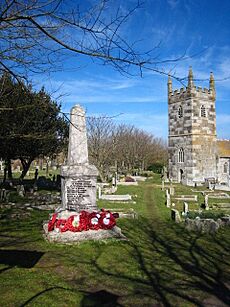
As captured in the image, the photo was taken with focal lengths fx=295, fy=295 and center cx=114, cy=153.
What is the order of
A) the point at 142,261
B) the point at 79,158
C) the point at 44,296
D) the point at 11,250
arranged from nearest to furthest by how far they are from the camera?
the point at 44,296 → the point at 142,261 → the point at 11,250 → the point at 79,158

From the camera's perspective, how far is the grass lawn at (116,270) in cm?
566

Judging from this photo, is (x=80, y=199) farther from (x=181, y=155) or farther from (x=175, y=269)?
(x=181, y=155)

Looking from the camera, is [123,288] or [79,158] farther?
[79,158]

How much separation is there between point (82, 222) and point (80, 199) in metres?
1.73

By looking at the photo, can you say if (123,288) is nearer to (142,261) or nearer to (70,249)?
(142,261)

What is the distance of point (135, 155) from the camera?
57.8 meters

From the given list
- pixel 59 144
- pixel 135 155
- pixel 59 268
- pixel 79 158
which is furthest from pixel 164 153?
pixel 59 268

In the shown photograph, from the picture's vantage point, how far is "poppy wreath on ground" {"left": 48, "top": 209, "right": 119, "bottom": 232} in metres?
9.60

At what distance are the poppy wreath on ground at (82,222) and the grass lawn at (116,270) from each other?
0.58 meters

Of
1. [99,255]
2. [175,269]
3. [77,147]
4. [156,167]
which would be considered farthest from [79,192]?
[156,167]

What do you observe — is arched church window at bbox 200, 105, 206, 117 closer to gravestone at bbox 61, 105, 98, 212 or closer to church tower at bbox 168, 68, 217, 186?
church tower at bbox 168, 68, 217, 186

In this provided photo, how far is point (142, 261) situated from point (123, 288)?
1.91 meters

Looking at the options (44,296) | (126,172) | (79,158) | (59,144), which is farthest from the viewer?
(126,172)

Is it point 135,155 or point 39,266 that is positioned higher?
point 135,155
